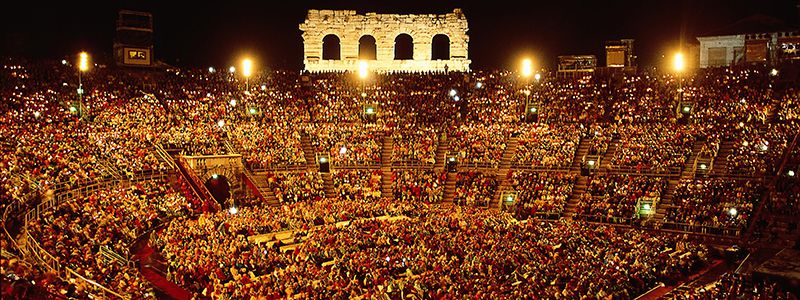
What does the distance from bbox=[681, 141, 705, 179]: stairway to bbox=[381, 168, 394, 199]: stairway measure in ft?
46.4

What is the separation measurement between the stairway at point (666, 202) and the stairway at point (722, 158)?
2.02 meters

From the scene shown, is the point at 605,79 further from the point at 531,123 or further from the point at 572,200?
the point at 572,200

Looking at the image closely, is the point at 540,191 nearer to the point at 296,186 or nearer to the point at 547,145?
the point at 547,145

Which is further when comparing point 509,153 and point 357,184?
point 509,153

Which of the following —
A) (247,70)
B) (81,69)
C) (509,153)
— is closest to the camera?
(509,153)

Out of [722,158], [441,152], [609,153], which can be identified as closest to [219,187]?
[441,152]

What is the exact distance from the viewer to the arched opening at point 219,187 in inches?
1430

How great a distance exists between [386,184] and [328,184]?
302cm

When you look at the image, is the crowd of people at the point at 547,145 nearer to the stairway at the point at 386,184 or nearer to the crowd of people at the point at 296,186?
the stairway at the point at 386,184

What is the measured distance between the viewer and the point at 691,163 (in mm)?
35656

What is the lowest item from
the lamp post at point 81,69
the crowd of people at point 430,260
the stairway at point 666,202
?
the crowd of people at point 430,260

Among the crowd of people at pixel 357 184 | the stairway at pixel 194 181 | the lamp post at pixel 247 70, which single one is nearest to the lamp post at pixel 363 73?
the lamp post at pixel 247 70

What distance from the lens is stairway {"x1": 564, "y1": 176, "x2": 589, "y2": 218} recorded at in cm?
3416

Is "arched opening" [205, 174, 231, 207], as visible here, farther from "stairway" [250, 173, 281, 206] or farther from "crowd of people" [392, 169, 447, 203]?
"crowd of people" [392, 169, 447, 203]
